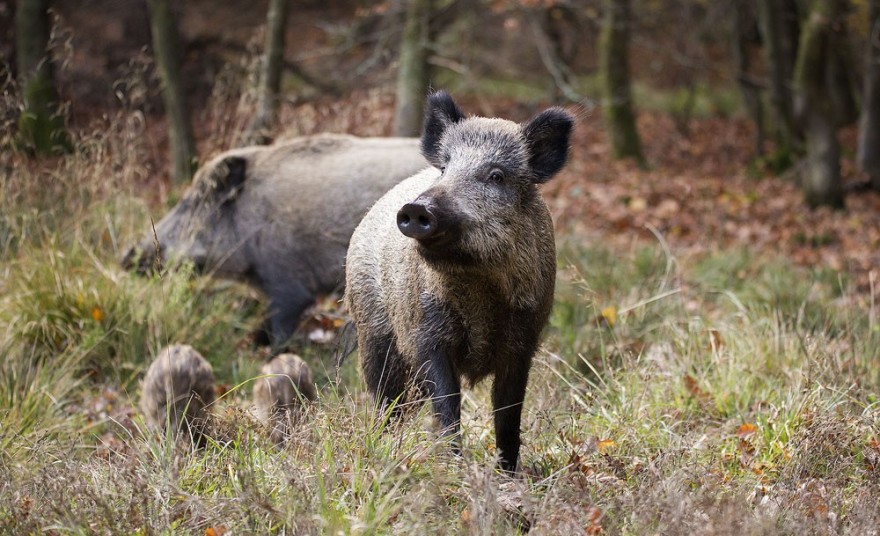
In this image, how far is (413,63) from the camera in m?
9.80

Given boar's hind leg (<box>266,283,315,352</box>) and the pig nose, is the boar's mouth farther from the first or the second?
the pig nose

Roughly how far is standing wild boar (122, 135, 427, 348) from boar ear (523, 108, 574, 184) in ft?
8.80

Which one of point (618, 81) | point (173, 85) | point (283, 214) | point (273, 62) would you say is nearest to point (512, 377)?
point (283, 214)

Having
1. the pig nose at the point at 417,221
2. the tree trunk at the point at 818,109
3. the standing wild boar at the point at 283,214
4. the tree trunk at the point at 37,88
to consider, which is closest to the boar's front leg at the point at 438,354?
the pig nose at the point at 417,221

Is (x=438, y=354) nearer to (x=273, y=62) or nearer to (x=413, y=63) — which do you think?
(x=273, y=62)

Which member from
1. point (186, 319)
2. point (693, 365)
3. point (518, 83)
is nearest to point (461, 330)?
point (693, 365)

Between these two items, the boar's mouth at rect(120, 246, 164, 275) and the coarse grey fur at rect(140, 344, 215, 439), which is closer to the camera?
the coarse grey fur at rect(140, 344, 215, 439)

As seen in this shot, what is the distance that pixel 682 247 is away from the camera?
10102 millimetres

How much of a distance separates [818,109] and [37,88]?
30.8 ft

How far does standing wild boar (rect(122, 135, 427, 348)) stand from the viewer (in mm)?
6832

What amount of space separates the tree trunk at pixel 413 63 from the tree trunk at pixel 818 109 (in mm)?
5383

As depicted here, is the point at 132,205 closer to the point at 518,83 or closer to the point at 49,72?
the point at 49,72

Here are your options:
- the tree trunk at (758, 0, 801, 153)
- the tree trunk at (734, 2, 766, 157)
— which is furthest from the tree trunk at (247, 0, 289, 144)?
the tree trunk at (734, 2, 766, 157)

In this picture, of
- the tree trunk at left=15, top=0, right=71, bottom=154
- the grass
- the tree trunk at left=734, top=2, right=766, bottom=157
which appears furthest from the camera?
the tree trunk at left=734, top=2, right=766, bottom=157
